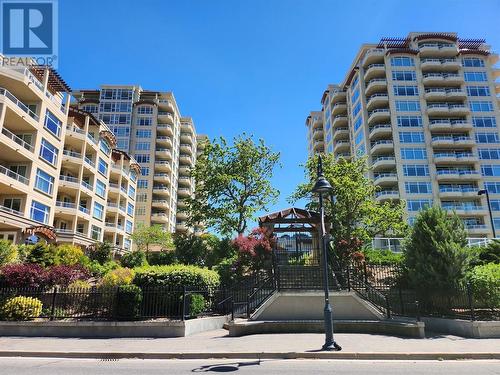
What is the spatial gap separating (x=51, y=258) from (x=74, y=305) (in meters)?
11.6

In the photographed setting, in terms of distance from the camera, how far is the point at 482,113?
64.9 m

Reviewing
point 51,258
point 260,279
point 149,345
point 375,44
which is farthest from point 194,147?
point 149,345

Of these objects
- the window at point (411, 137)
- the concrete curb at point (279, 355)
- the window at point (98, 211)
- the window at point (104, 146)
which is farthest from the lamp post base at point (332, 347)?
the window at point (411, 137)

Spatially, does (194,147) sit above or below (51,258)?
above

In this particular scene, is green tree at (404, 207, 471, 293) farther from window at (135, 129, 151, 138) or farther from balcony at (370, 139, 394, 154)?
window at (135, 129, 151, 138)

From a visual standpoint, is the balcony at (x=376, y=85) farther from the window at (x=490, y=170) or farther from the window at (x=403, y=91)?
the window at (x=490, y=170)

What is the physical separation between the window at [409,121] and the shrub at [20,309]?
202ft

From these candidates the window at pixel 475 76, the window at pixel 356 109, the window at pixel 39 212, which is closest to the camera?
the window at pixel 39 212

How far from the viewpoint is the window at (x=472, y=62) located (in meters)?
67.6

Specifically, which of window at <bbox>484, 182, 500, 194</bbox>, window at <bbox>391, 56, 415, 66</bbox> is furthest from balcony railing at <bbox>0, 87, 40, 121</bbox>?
window at <bbox>484, 182, 500, 194</bbox>

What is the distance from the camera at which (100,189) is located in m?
55.4

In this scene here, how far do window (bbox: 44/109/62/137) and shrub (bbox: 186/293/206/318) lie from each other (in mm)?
32170

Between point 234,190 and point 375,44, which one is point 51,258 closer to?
point 234,190

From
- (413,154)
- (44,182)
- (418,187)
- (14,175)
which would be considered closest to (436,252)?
(14,175)
